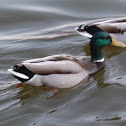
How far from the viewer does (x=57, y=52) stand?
9070 mm

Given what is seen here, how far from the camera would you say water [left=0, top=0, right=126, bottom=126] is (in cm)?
638

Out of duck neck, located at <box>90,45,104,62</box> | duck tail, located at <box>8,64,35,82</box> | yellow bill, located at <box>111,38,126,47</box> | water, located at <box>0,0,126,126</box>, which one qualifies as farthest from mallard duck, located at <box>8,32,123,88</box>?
yellow bill, located at <box>111,38,126,47</box>

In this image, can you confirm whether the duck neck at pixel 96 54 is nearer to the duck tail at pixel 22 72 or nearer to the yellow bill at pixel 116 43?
the yellow bill at pixel 116 43

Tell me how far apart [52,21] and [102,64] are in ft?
11.1

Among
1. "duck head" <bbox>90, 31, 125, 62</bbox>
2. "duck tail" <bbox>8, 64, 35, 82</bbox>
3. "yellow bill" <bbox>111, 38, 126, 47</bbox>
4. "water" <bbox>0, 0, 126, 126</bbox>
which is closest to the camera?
"water" <bbox>0, 0, 126, 126</bbox>

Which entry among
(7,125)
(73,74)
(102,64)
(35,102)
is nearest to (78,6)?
(102,64)

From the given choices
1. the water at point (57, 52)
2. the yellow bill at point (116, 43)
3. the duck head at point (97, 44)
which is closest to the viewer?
the water at point (57, 52)

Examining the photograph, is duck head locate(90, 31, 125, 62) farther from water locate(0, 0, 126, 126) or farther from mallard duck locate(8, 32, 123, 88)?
mallard duck locate(8, 32, 123, 88)

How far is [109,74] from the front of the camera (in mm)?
7961

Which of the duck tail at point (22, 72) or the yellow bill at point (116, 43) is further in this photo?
the yellow bill at point (116, 43)

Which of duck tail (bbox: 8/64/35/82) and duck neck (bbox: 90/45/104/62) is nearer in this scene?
duck tail (bbox: 8/64/35/82)

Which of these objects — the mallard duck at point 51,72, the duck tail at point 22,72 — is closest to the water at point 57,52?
the mallard duck at point 51,72

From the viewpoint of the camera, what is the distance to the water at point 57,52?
638cm

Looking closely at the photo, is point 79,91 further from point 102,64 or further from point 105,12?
point 105,12
